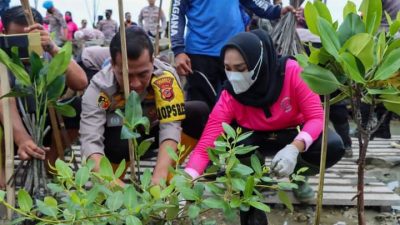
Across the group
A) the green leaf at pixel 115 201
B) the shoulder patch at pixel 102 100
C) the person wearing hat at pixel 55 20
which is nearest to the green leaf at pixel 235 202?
the green leaf at pixel 115 201

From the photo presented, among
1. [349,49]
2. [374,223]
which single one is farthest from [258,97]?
[349,49]

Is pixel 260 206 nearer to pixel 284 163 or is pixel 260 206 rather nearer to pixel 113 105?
pixel 284 163

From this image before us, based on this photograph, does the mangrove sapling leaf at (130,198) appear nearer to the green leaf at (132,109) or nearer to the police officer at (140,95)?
the green leaf at (132,109)

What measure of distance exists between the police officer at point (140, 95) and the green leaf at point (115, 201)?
2.21 ft

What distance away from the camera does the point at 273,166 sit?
1706 mm

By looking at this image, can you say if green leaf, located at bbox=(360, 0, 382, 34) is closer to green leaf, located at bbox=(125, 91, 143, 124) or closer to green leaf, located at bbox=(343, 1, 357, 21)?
green leaf, located at bbox=(343, 1, 357, 21)

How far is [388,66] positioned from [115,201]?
2.22 feet

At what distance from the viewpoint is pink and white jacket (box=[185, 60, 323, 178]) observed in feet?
6.20

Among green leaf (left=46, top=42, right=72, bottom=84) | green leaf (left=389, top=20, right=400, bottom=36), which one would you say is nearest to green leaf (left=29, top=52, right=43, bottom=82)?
green leaf (left=46, top=42, right=72, bottom=84)

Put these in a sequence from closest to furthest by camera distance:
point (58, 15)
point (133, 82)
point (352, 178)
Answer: point (133, 82) < point (352, 178) < point (58, 15)

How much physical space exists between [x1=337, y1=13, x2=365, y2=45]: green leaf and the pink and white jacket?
2.29 feet

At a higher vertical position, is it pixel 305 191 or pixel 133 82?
pixel 133 82

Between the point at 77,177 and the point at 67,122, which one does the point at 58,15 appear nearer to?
the point at 67,122

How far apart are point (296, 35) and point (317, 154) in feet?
5.18
